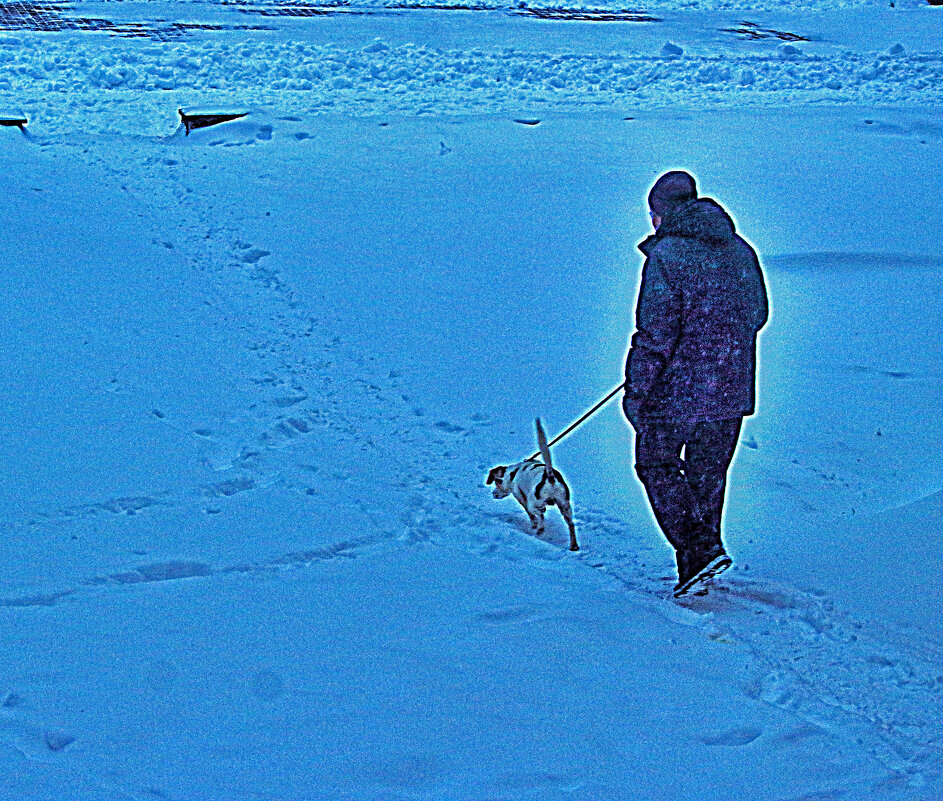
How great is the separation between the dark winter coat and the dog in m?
0.49

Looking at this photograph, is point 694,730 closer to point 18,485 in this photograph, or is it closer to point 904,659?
point 904,659

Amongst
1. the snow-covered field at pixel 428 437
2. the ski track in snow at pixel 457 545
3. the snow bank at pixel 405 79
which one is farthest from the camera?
the snow bank at pixel 405 79

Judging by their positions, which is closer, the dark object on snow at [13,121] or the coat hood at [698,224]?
the coat hood at [698,224]

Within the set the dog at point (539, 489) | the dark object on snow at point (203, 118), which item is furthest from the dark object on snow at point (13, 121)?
the dog at point (539, 489)

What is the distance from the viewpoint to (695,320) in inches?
153

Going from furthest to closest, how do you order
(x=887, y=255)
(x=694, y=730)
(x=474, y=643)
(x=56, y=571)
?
(x=887, y=255)
(x=56, y=571)
(x=474, y=643)
(x=694, y=730)

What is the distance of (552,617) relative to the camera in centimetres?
399

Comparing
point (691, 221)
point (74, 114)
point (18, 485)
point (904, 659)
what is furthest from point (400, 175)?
point (904, 659)

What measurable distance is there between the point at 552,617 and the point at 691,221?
138 centimetres

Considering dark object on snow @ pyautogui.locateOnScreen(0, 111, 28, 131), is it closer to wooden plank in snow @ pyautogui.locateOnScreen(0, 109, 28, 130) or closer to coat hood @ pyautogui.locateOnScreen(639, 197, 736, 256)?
wooden plank in snow @ pyautogui.locateOnScreen(0, 109, 28, 130)

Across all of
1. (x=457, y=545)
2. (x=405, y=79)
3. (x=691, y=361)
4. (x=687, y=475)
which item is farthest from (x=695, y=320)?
(x=405, y=79)

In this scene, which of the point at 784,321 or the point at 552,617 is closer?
the point at 552,617

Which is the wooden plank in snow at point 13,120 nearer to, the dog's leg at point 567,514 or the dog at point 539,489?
the dog at point 539,489

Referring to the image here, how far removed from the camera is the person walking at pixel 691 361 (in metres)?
3.84
